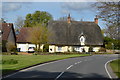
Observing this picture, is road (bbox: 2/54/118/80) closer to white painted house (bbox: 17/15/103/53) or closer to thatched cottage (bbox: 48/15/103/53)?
white painted house (bbox: 17/15/103/53)

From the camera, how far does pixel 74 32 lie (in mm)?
76688

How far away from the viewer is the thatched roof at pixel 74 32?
74.7m

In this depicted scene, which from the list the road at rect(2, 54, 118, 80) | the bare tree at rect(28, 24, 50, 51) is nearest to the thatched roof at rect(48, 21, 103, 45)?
the bare tree at rect(28, 24, 50, 51)

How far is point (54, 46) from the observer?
73625 mm

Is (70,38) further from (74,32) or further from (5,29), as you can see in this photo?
(5,29)

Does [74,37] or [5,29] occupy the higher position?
[5,29]

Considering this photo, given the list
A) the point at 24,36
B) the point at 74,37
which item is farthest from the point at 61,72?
the point at 24,36

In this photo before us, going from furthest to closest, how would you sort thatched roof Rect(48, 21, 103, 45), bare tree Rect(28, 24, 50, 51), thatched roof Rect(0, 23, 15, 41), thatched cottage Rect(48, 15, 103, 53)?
thatched roof Rect(48, 21, 103, 45), thatched cottage Rect(48, 15, 103, 53), thatched roof Rect(0, 23, 15, 41), bare tree Rect(28, 24, 50, 51)

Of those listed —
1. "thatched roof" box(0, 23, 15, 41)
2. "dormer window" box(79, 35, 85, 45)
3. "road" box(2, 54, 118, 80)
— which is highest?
"thatched roof" box(0, 23, 15, 41)

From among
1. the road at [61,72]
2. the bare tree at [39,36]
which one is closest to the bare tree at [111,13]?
the road at [61,72]

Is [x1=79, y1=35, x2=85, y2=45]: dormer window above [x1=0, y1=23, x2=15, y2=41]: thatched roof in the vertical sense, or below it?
below

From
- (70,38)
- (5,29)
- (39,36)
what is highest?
(5,29)

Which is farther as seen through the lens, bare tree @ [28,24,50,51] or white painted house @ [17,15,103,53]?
white painted house @ [17,15,103,53]

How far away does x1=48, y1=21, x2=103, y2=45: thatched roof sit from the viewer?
74688 millimetres
